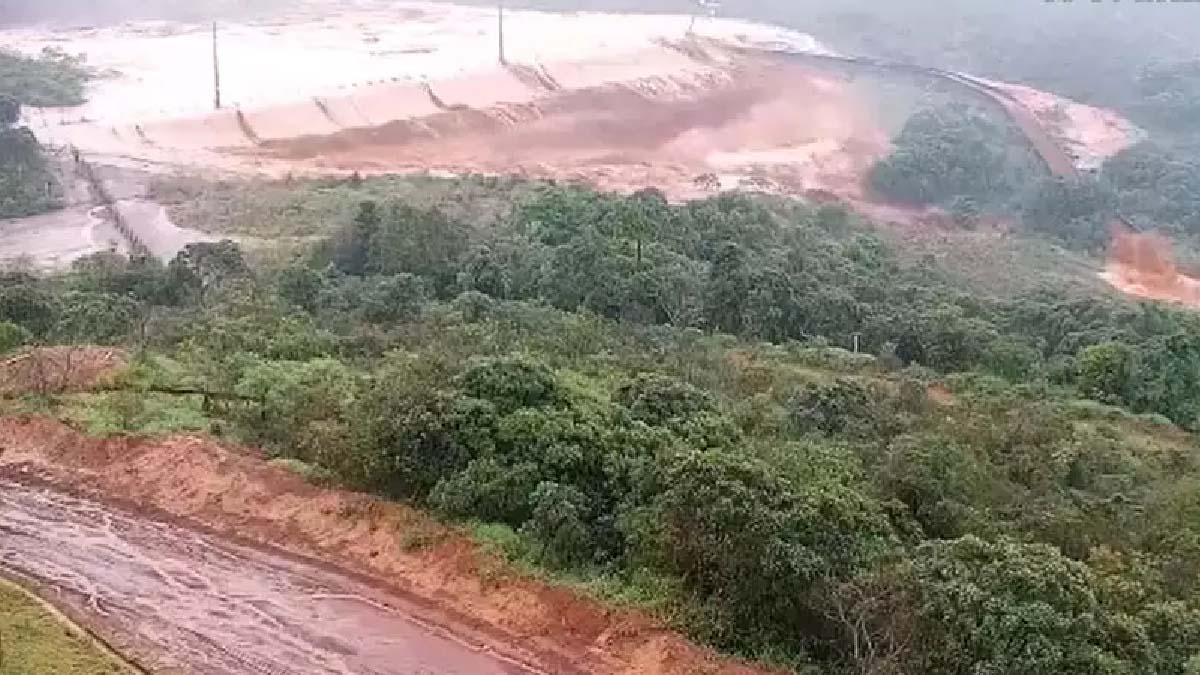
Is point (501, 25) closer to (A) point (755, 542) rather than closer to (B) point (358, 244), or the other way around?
(B) point (358, 244)

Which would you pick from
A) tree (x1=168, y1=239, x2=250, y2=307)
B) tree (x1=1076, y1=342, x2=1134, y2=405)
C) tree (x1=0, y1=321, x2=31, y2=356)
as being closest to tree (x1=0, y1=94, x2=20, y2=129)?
tree (x1=168, y1=239, x2=250, y2=307)

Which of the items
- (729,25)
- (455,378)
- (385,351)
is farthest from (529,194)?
(729,25)

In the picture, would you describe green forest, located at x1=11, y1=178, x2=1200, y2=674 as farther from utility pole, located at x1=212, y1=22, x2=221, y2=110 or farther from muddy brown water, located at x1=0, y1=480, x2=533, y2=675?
utility pole, located at x1=212, y1=22, x2=221, y2=110

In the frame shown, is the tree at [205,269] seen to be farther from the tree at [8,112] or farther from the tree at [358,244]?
the tree at [8,112]

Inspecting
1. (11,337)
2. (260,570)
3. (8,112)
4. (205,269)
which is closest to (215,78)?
(8,112)

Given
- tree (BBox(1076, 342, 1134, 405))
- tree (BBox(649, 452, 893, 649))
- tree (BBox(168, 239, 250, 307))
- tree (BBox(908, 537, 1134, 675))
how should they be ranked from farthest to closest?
tree (BBox(168, 239, 250, 307)), tree (BBox(1076, 342, 1134, 405)), tree (BBox(649, 452, 893, 649)), tree (BBox(908, 537, 1134, 675))
